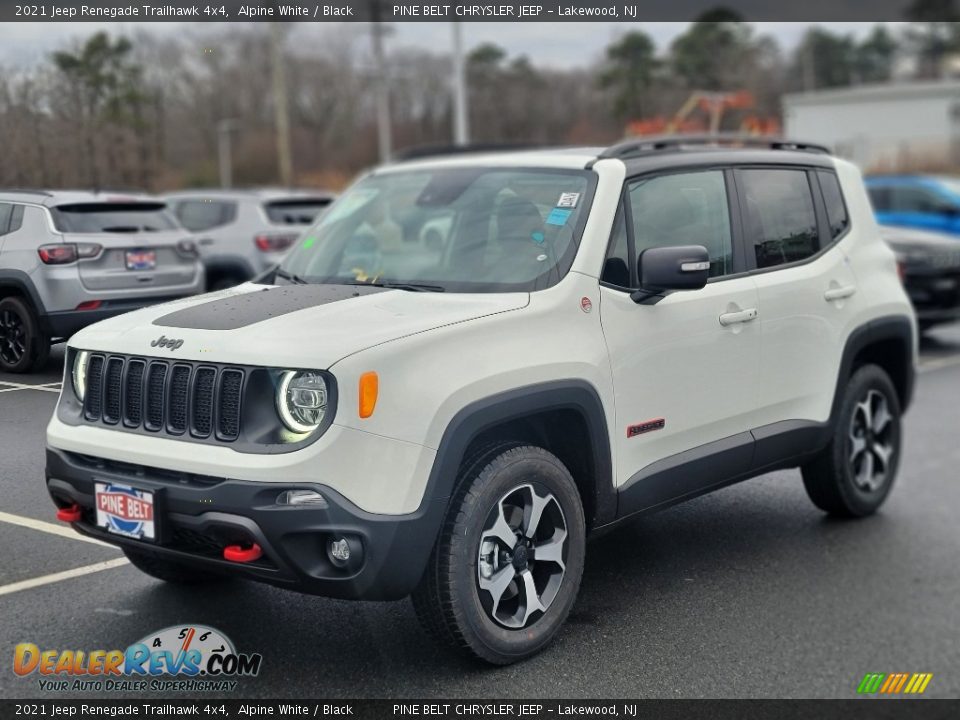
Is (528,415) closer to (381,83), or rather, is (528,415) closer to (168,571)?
(168,571)

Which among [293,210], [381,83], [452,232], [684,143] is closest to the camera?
[452,232]

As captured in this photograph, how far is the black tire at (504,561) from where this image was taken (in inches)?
139

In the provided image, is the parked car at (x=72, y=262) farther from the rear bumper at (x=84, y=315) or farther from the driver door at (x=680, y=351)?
the driver door at (x=680, y=351)

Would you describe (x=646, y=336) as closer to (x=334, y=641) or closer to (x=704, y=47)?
(x=334, y=641)

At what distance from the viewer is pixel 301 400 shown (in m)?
3.26

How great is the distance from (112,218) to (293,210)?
172 inches

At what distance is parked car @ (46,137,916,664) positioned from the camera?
10.7 ft

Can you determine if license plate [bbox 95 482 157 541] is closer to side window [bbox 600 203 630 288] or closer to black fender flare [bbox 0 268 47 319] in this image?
black fender flare [bbox 0 268 47 319]

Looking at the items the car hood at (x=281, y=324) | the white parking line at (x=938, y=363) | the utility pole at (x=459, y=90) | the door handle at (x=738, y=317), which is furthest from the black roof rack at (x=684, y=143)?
the utility pole at (x=459, y=90)

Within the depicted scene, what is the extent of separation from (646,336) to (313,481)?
63.0 inches

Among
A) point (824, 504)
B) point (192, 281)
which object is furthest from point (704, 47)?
point (192, 281)

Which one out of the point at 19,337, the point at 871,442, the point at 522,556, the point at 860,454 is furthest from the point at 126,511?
the point at 871,442

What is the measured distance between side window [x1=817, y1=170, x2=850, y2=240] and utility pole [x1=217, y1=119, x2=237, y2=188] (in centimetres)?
303

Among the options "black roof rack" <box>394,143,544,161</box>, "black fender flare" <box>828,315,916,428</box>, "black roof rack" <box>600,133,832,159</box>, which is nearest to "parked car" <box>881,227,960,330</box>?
"black fender flare" <box>828,315,916,428</box>
